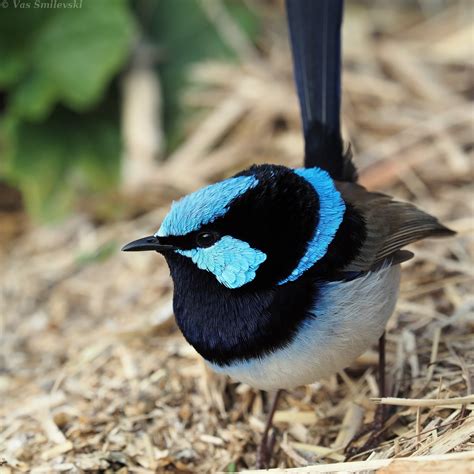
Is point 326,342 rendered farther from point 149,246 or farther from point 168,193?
point 168,193

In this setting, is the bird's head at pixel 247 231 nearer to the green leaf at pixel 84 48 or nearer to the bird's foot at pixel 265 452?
the bird's foot at pixel 265 452

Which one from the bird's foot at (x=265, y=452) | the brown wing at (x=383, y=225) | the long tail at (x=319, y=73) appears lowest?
the bird's foot at (x=265, y=452)

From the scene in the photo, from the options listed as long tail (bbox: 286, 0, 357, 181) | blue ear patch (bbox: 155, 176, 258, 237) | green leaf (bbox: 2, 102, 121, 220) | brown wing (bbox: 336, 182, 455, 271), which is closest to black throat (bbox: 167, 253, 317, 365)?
blue ear patch (bbox: 155, 176, 258, 237)

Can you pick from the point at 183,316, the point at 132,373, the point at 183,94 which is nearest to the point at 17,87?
the point at 183,94

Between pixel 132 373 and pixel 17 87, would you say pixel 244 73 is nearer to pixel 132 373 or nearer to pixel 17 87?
pixel 17 87

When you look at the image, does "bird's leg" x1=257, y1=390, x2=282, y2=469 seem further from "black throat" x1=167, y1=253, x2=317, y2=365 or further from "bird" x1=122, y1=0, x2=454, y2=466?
"black throat" x1=167, y1=253, x2=317, y2=365

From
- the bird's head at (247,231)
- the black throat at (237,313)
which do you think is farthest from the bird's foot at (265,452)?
the bird's head at (247,231)

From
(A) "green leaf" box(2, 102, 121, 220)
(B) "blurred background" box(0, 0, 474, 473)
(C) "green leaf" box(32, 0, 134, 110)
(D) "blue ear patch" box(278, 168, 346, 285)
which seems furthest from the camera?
(A) "green leaf" box(2, 102, 121, 220)
